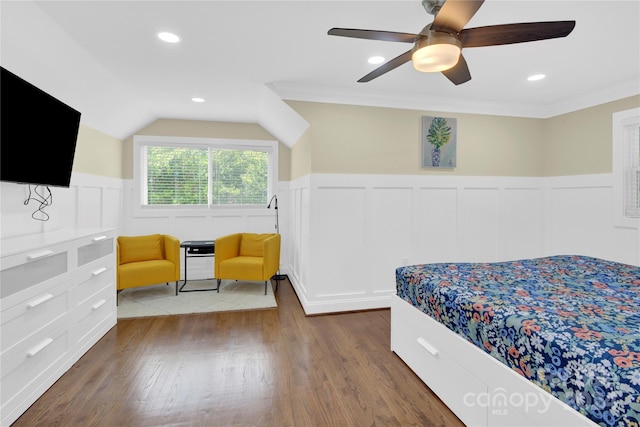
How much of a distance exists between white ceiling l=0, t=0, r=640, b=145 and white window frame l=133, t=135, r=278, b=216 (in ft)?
1.64

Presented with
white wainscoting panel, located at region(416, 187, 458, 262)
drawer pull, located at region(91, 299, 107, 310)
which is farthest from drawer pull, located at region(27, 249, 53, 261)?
white wainscoting panel, located at region(416, 187, 458, 262)

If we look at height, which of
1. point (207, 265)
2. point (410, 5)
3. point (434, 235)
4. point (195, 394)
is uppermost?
point (410, 5)

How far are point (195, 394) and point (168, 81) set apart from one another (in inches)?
118

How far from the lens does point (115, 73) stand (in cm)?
311

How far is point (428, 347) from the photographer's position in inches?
82.7

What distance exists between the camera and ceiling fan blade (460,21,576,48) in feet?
→ 4.96

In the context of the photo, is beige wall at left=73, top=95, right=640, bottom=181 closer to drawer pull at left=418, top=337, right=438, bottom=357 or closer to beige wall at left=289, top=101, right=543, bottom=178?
beige wall at left=289, top=101, right=543, bottom=178

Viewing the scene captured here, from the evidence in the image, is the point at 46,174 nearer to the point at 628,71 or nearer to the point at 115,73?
the point at 115,73

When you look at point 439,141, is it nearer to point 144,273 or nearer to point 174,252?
point 174,252

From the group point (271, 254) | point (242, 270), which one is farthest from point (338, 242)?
point (242, 270)

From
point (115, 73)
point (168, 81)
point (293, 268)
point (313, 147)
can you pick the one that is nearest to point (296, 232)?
point (293, 268)

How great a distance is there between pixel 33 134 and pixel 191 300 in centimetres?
241

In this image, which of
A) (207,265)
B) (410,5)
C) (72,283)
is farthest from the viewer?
(207,265)

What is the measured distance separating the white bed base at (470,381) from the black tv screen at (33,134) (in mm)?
3030
